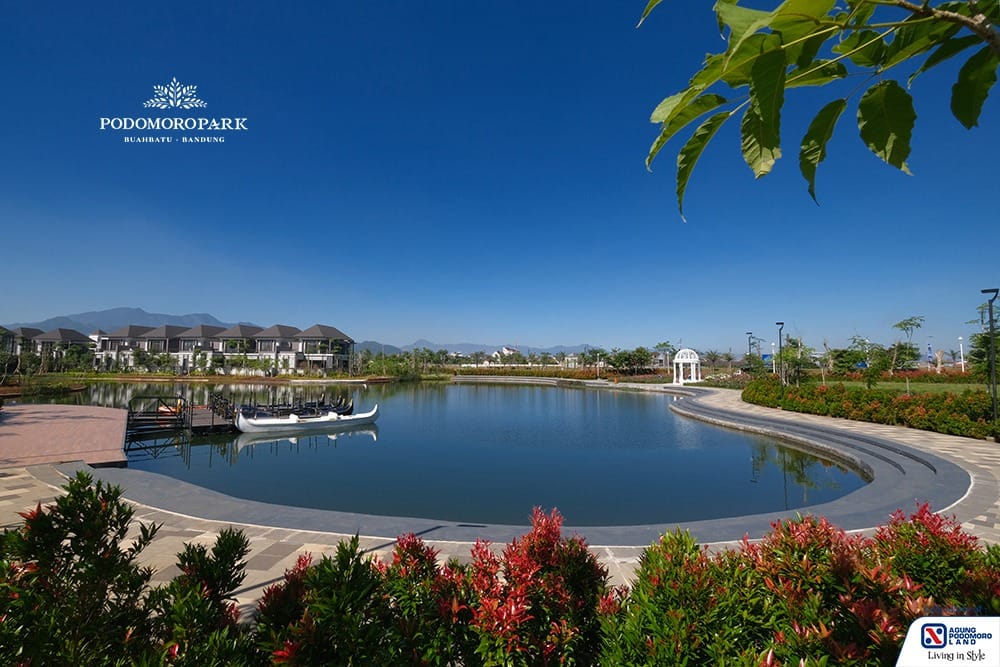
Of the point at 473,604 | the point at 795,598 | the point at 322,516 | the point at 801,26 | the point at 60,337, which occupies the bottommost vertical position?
the point at 322,516

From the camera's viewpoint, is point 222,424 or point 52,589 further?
point 222,424

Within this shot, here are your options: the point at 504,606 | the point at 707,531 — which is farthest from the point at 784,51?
the point at 707,531

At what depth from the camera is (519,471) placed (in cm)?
1103

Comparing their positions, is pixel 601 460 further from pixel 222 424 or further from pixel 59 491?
pixel 222 424

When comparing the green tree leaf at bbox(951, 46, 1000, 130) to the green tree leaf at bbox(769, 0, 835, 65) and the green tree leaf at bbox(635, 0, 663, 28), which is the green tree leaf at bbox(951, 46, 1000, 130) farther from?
the green tree leaf at bbox(635, 0, 663, 28)

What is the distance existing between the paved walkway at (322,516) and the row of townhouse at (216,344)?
5355 centimetres

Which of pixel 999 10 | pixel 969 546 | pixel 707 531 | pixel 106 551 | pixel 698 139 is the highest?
pixel 999 10

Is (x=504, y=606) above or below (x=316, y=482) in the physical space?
above

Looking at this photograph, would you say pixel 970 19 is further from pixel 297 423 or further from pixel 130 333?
pixel 130 333

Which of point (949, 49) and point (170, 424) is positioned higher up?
point (949, 49)

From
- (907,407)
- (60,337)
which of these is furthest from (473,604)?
(60,337)

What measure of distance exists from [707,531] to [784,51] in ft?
19.4

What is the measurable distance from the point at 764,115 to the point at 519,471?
36.2 ft

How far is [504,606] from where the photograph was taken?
2.12m
